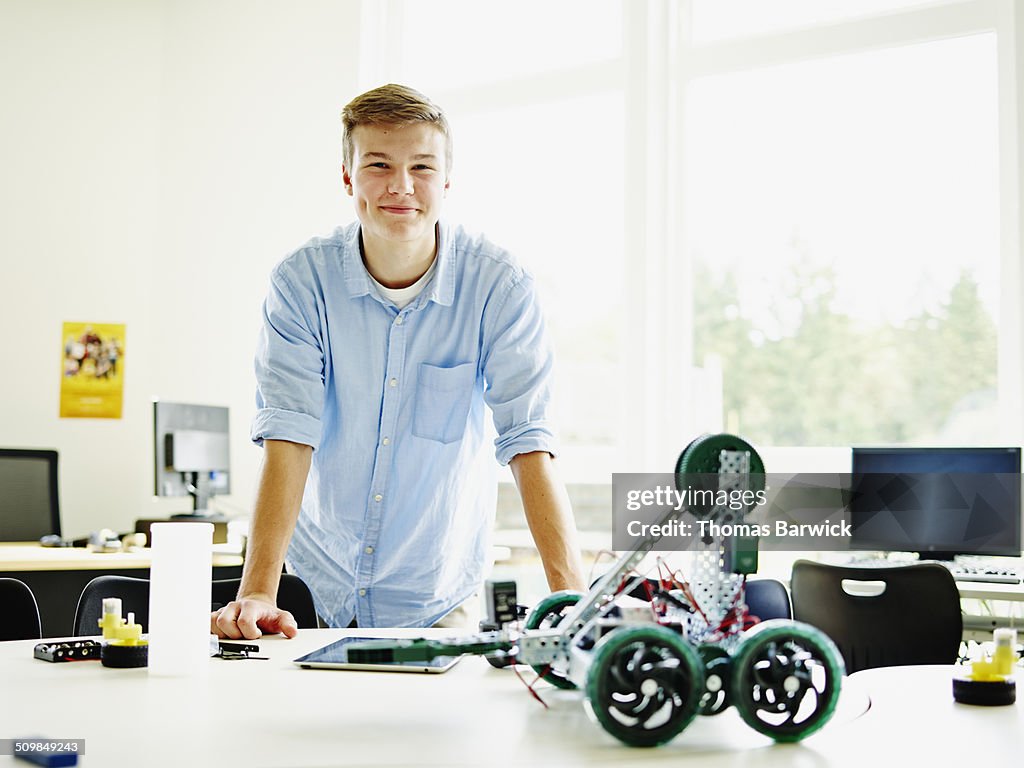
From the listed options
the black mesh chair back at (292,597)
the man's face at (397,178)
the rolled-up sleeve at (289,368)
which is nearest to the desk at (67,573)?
the black mesh chair back at (292,597)

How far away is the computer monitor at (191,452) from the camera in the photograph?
4.48m

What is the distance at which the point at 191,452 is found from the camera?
463 cm

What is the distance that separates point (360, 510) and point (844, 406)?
9.25 feet

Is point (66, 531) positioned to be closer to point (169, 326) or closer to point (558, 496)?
point (169, 326)

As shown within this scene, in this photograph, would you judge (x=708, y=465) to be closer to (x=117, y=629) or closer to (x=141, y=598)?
(x=117, y=629)

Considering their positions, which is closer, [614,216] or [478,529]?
[478,529]

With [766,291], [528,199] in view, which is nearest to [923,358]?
[766,291]

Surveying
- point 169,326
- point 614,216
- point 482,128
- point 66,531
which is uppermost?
point 482,128

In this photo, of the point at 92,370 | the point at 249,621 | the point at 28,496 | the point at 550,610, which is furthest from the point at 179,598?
the point at 92,370

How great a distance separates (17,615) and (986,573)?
2.73 meters

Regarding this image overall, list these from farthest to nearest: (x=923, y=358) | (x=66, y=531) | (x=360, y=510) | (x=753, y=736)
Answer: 1. (x=66, y=531)
2. (x=923, y=358)
3. (x=360, y=510)
4. (x=753, y=736)

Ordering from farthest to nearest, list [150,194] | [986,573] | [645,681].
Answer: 1. [150,194]
2. [986,573]
3. [645,681]

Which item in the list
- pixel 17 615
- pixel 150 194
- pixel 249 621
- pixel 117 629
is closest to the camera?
pixel 117 629

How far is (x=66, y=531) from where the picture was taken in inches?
208
